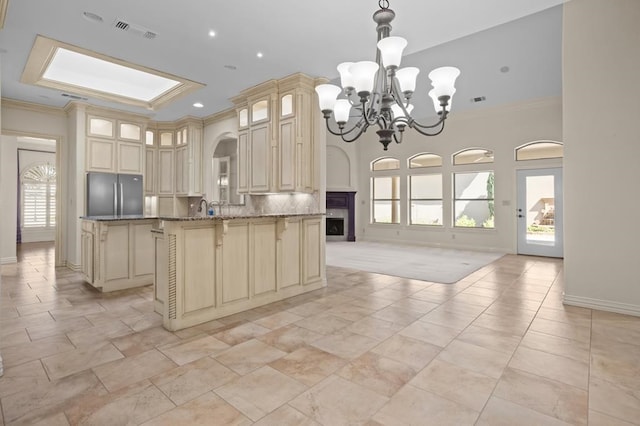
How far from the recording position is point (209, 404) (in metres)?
1.88

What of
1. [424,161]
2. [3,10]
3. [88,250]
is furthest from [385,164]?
[3,10]

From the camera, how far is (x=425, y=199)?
9.55m

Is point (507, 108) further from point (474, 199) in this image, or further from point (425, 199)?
point (425, 199)

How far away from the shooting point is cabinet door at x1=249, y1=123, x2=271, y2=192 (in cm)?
518

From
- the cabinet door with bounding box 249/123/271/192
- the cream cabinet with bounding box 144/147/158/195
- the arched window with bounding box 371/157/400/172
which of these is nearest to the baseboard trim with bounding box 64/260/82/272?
the cream cabinet with bounding box 144/147/158/195

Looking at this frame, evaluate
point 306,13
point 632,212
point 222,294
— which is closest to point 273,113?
point 306,13

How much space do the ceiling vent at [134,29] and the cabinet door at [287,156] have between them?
6.41 ft

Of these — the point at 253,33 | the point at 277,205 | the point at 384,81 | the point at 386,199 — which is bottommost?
the point at 277,205

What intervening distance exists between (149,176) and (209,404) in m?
7.05

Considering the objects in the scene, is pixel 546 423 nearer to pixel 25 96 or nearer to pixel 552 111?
pixel 552 111

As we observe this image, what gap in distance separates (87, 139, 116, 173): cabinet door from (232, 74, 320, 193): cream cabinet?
111 inches

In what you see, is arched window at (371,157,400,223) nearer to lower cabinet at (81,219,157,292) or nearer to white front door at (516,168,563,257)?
white front door at (516,168,563,257)

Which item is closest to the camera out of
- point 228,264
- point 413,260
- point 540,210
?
point 228,264

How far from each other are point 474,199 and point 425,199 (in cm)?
135
